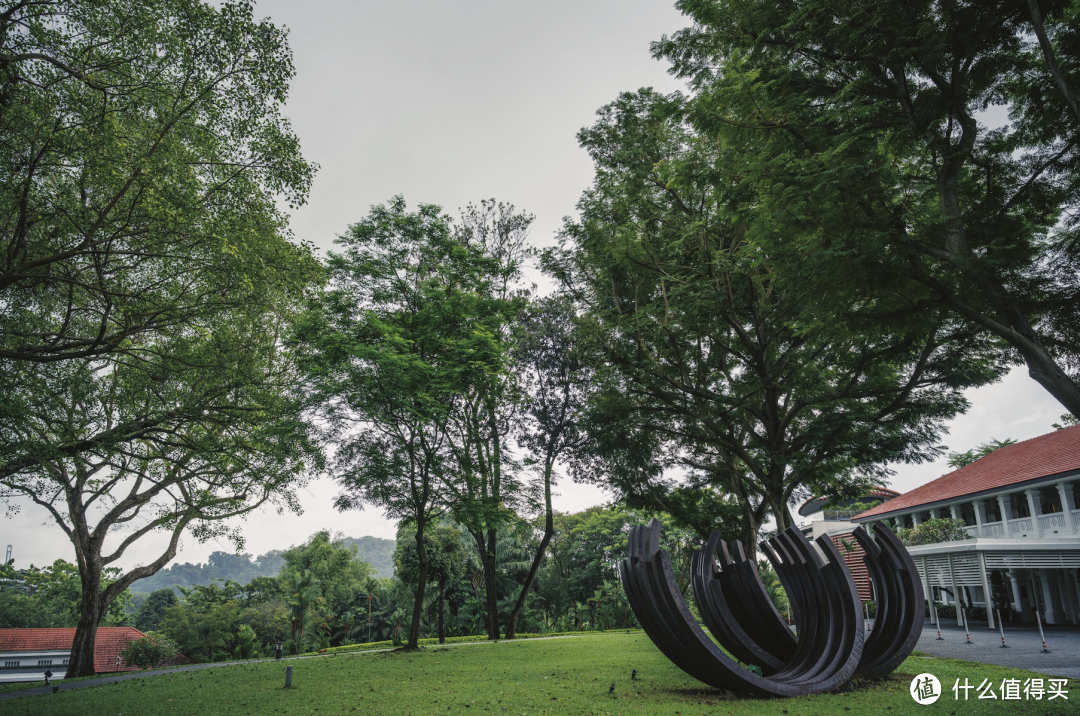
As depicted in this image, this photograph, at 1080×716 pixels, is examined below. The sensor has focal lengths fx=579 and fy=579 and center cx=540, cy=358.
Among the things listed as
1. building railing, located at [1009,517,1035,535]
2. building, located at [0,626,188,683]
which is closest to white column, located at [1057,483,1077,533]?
building railing, located at [1009,517,1035,535]

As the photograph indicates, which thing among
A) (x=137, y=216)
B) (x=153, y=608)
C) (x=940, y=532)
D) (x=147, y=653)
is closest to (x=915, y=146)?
(x=137, y=216)

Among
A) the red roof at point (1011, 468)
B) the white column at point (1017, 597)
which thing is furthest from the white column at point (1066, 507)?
the white column at point (1017, 597)

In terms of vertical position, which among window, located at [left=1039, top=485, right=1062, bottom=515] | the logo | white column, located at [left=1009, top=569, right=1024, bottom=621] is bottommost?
white column, located at [left=1009, top=569, right=1024, bottom=621]

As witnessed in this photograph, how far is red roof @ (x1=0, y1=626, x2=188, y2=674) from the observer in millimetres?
34031

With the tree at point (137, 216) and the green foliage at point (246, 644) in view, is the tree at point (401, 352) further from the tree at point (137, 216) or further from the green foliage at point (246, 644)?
the green foliage at point (246, 644)

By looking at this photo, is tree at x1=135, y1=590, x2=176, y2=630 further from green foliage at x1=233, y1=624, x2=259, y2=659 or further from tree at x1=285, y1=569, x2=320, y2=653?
green foliage at x1=233, y1=624, x2=259, y2=659

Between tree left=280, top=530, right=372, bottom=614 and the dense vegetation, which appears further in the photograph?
tree left=280, top=530, right=372, bottom=614

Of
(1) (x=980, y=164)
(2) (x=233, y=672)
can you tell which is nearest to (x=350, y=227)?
(2) (x=233, y=672)

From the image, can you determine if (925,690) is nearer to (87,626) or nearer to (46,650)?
(87,626)

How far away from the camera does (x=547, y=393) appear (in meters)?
26.6

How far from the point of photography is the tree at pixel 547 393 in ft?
83.9

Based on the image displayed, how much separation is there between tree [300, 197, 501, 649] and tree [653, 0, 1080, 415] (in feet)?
37.1

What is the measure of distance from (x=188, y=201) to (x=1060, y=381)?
13.1 metres

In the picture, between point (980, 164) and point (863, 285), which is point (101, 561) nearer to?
point (863, 285)
